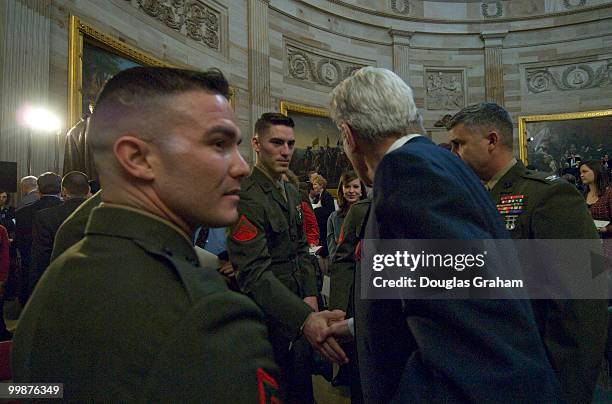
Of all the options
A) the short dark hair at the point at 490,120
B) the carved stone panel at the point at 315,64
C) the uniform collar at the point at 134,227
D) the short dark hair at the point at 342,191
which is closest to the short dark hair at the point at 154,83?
the uniform collar at the point at 134,227

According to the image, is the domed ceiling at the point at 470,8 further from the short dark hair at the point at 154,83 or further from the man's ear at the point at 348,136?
the short dark hair at the point at 154,83

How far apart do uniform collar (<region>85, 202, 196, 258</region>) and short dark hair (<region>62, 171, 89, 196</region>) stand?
2.79m

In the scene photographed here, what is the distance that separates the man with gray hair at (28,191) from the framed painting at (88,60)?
108cm

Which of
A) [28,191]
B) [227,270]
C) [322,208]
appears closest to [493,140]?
[227,270]

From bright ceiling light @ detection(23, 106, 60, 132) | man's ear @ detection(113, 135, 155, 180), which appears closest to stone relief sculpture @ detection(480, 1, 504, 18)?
bright ceiling light @ detection(23, 106, 60, 132)

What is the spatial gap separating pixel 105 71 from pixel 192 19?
3032mm

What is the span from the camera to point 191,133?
891 millimetres

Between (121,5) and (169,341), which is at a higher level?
(121,5)

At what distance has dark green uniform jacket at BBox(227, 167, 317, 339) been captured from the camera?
6.92ft

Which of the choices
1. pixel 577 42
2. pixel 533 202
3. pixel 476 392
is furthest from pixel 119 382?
pixel 577 42

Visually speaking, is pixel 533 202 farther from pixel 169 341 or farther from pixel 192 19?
pixel 192 19

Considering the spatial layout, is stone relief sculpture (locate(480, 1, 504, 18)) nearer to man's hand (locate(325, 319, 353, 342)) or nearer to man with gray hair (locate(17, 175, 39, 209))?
man with gray hair (locate(17, 175, 39, 209))

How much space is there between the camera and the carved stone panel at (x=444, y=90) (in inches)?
574

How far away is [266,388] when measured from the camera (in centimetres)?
71
